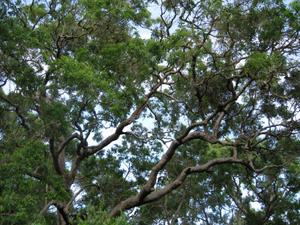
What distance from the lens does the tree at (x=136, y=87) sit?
10.6m

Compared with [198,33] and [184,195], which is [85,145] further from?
[184,195]

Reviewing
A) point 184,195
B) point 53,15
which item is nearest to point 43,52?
point 53,15

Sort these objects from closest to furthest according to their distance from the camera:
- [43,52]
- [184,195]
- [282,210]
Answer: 1. [43,52]
2. [282,210]
3. [184,195]

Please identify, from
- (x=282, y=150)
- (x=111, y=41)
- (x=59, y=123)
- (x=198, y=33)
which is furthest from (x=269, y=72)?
(x=59, y=123)

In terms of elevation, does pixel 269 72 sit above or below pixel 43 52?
below

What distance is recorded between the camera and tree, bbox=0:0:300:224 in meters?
10.6

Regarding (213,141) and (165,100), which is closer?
(213,141)

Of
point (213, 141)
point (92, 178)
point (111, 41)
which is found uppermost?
point (111, 41)

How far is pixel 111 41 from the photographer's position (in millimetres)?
12117

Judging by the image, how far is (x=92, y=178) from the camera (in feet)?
49.2

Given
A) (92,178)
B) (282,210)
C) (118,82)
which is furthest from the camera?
(282,210)

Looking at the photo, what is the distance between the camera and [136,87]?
39.6ft

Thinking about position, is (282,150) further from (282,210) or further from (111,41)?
(111,41)

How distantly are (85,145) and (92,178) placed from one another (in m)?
2.34
